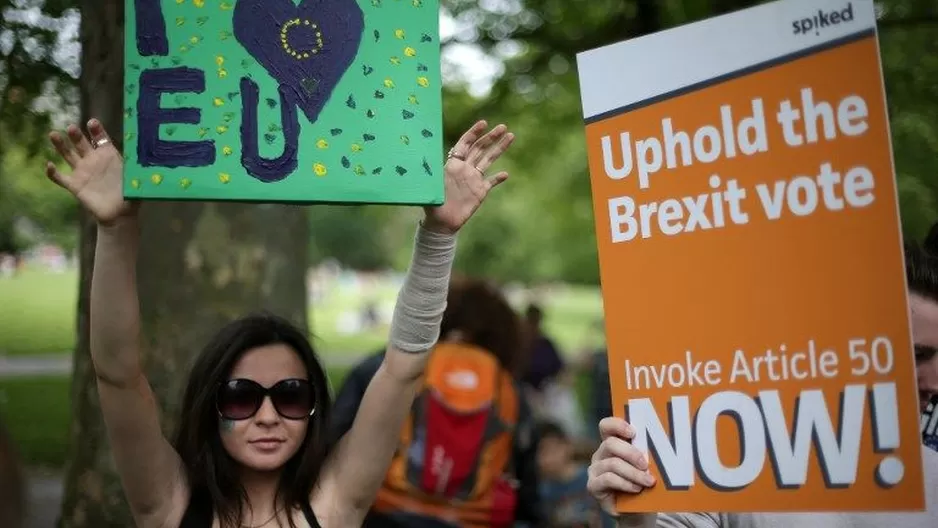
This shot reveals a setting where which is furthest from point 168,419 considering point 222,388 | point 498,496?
point 222,388

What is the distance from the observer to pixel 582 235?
2030 centimetres

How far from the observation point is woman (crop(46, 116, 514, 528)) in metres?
2.44

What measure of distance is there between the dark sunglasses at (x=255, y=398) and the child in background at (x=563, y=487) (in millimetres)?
2253

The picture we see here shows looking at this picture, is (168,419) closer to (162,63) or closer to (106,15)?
(106,15)

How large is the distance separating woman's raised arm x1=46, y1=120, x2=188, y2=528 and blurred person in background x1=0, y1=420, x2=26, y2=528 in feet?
0.85

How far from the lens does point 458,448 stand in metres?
3.88

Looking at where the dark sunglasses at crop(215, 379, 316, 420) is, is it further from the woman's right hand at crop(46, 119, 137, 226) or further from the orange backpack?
the orange backpack

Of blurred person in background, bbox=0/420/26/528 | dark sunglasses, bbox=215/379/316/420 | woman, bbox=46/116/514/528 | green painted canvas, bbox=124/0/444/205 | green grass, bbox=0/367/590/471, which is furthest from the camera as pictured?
green grass, bbox=0/367/590/471

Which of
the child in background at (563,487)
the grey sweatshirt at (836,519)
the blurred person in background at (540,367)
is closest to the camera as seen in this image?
the grey sweatshirt at (836,519)

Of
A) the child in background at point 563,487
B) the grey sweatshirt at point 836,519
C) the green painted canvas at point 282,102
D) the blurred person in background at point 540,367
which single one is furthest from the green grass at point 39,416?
the grey sweatshirt at point 836,519

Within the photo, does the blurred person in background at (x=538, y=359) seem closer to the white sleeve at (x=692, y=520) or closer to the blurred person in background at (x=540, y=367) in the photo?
the blurred person in background at (x=540, y=367)

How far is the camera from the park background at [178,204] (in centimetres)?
412


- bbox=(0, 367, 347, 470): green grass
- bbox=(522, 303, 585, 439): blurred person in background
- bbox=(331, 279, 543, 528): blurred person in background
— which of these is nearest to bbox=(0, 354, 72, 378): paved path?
bbox=(0, 367, 347, 470): green grass

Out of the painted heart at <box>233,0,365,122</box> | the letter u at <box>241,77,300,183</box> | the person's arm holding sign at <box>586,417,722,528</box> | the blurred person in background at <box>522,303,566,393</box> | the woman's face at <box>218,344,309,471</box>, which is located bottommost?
the person's arm holding sign at <box>586,417,722,528</box>
